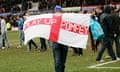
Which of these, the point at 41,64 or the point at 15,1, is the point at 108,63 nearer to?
the point at 41,64

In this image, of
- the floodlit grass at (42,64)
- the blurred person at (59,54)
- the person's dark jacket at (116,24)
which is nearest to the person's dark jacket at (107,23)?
the person's dark jacket at (116,24)

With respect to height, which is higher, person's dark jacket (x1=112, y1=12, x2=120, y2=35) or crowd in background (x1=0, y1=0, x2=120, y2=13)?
person's dark jacket (x1=112, y1=12, x2=120, y2=35)

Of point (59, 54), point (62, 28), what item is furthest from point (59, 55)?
point (62, 28)

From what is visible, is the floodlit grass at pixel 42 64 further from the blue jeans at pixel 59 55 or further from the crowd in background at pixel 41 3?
the crowd in background at pixel 41 3

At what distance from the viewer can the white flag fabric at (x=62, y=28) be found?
10659 mm

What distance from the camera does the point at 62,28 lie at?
10.7 m

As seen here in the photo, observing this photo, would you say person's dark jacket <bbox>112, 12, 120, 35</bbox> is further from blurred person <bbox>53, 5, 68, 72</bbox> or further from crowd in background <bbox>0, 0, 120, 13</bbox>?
crowd in background <bbox>0, 0, 120, 13</bbox>

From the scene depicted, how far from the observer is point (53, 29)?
10.7 meters

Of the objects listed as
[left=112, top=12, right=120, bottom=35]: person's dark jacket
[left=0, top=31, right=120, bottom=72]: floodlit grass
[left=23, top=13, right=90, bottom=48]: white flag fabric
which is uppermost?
[left=23, top=13, right=90, bottom=48]: white flag fabric

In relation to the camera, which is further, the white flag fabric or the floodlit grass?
the floodlit grass

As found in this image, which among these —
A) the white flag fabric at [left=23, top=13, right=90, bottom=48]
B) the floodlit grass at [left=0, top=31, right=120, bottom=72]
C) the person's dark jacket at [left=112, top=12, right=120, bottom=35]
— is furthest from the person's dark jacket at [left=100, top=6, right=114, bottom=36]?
the white flag fabric at [left=23, top=13, right=90, bottom=48]

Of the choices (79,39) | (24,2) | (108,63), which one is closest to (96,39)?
(108,63)

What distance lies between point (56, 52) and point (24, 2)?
40527 millimetres

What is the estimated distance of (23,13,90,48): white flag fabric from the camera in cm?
1066
